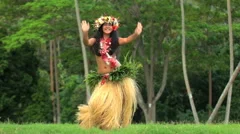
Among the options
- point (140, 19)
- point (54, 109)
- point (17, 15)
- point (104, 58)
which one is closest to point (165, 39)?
point (140, 19)

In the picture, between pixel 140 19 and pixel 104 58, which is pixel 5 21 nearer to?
pixel 140 19

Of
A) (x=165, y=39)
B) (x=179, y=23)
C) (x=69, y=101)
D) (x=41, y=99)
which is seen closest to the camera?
(x=179, y=23)

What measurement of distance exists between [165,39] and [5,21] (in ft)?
22.3

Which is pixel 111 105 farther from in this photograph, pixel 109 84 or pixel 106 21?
pixel 106 21

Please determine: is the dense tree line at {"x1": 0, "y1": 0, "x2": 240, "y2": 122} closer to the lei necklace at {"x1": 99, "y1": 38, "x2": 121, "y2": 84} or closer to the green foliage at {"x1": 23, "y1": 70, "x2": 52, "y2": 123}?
the green foliage at {"x1": 23, "y1": 70, "x2": 52, "y2": 123}

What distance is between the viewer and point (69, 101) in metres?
30.2

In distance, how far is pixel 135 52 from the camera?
911 inches

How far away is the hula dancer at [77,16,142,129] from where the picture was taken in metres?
8.11

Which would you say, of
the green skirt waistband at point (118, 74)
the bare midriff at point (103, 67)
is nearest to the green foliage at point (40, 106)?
the green skirt waistband at point (118, 74)

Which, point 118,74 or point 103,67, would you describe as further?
point 103,67

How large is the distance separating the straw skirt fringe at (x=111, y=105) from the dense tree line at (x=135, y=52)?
42.5 feet

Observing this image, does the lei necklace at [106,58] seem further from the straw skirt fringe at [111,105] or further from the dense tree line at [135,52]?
the dense tree line at [135,52]

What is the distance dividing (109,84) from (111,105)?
0.99ft

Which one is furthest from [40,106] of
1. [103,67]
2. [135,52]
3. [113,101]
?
[113,101]
